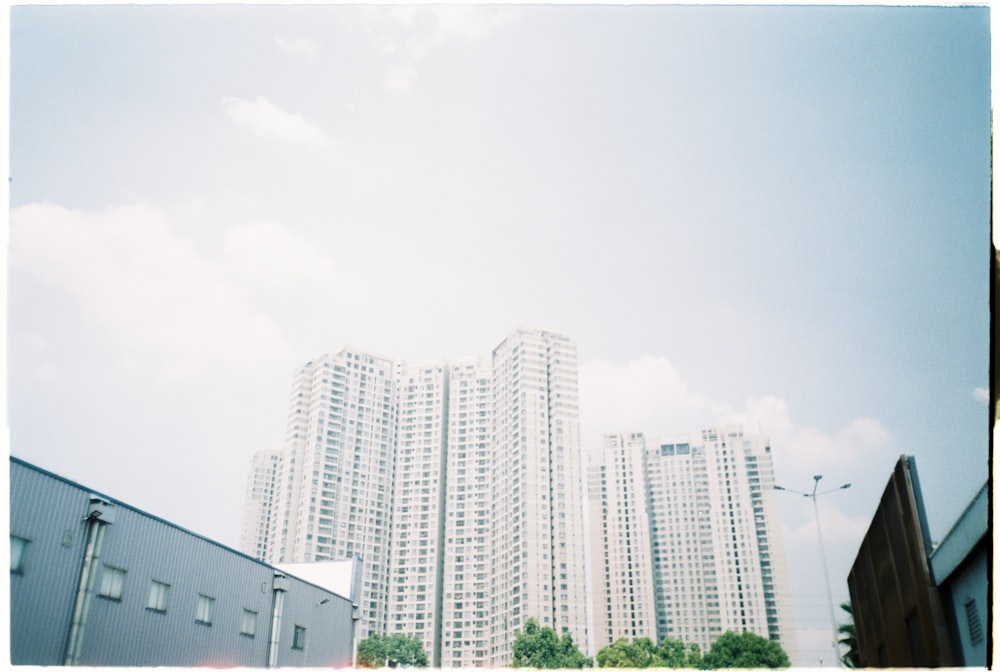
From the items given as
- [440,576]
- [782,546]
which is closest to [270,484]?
[440,576]

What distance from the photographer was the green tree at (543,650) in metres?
71.5

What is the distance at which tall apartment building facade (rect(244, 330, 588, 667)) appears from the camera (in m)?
88.6

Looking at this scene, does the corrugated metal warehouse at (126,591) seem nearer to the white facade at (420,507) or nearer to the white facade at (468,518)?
the white facade at (468,518)

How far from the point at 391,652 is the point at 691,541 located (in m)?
44.1

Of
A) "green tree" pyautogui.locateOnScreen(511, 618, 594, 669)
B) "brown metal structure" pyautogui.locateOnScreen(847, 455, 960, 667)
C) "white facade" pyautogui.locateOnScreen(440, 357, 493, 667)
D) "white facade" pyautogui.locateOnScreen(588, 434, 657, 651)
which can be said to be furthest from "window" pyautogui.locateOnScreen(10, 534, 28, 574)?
"white facade" pyautogui.locateOnScreen(588, 434, 657, 651)

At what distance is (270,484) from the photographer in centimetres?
10912

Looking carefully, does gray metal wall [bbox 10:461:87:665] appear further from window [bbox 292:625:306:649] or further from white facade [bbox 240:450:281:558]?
white facade [bbox 240:450:281:558]

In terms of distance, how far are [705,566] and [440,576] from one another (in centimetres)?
3582

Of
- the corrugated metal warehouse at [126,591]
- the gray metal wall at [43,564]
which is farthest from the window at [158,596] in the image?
the gray metal wall at [43,564]

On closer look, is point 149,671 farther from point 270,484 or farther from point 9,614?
point 270,484

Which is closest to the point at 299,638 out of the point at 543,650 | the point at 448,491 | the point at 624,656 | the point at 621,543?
the point at 543,650

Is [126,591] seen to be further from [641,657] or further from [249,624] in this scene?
[641,657]

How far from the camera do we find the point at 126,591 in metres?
21.2

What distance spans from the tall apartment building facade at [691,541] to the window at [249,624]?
76111 mm
